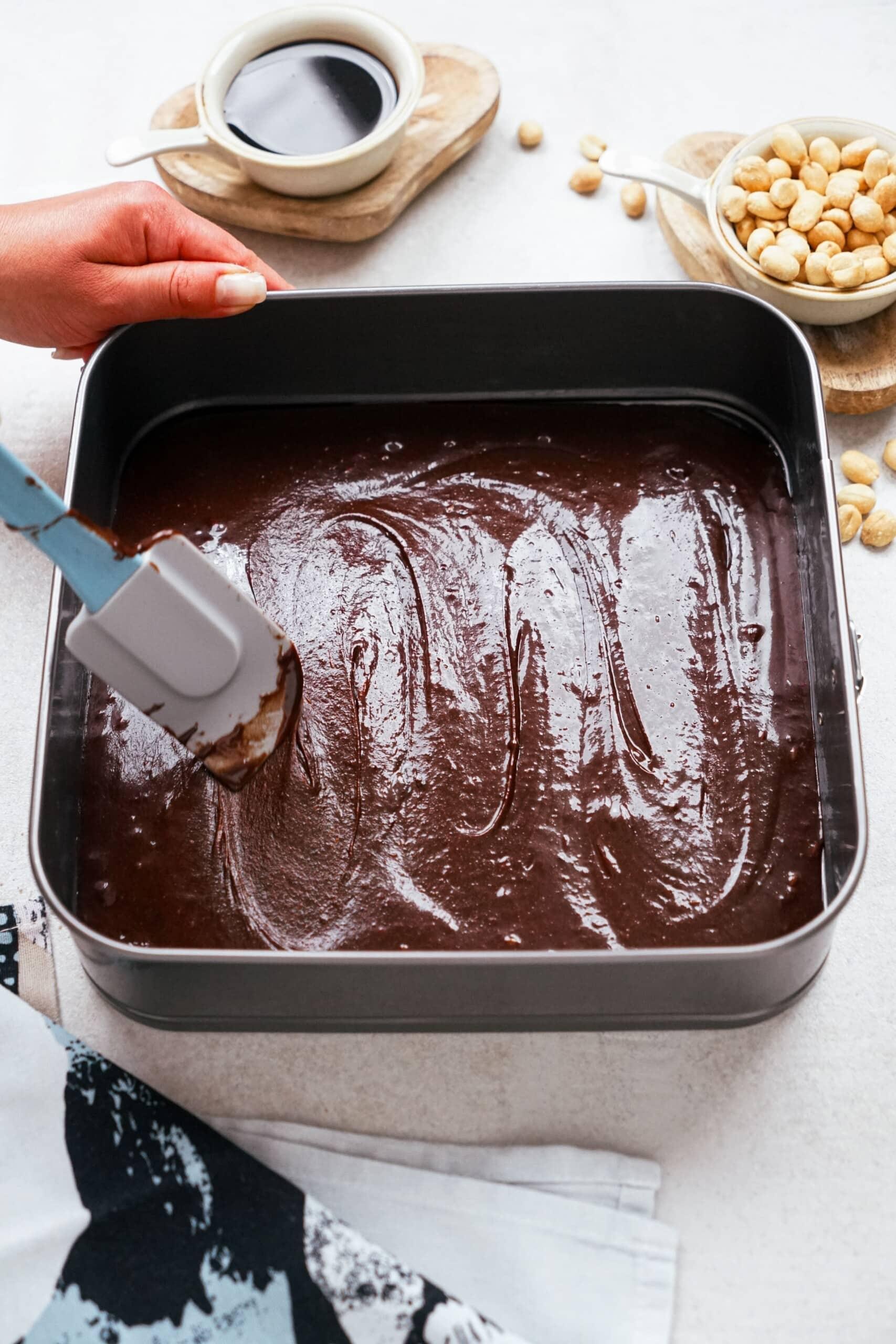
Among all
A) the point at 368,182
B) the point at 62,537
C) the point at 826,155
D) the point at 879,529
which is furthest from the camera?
the point at 368,182

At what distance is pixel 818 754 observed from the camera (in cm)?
124

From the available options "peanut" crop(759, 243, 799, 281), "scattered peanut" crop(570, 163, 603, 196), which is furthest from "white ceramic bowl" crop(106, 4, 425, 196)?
"peanut" crop(759, 243, 799, 281)

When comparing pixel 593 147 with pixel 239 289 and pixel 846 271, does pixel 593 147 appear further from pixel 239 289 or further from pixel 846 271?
pixel 239 289

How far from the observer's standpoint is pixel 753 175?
1.52 m

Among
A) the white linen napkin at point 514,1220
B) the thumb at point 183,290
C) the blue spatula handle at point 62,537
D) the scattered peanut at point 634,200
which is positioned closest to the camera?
the blue spatula handle at point 62,537

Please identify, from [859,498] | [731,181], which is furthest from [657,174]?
[859,498]

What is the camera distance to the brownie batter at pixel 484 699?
3.85ft

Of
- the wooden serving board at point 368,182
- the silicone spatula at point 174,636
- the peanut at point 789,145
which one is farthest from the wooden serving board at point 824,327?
the silicone spatula at point 174,636

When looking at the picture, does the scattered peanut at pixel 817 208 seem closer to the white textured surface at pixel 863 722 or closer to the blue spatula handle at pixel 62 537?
the white textured surface at pixel 863 722

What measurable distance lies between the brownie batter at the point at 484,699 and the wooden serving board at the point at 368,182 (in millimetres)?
323

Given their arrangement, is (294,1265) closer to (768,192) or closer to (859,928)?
(859,928)

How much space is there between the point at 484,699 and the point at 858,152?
84 cm

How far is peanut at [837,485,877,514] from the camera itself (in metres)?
1.44

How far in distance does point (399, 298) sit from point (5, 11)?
1025 mm
